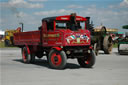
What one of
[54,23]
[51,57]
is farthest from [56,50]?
[54,23]

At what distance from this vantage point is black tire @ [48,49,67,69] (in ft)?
37.2

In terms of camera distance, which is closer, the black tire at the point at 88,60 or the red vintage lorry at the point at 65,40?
the red vintage lorry at the point at 65,40

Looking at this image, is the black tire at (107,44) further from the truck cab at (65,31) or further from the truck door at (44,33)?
the truck door at (44,33)

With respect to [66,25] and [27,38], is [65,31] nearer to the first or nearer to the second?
[66,25]

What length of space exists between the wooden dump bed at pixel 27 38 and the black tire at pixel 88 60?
2.40 metres

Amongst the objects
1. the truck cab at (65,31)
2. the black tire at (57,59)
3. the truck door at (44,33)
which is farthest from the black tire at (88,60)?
the truck door at (44,33)

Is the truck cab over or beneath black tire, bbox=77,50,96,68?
over

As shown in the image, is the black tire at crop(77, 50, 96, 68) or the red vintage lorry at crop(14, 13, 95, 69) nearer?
the red vintage lorry at crop(14, 13, 95, 69)

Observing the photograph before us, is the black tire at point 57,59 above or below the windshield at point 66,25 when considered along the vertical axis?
below

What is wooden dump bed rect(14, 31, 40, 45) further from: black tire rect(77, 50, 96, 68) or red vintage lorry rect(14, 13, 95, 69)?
black tire rect(77, 50, 96, 68)

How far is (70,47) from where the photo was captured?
11.9 m

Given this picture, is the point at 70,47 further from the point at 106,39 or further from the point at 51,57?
the point at 106,39

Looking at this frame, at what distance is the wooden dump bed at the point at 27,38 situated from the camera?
44.0 ft

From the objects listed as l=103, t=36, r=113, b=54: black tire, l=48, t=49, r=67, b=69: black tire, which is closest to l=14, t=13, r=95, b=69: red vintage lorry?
l=48, t=49, r=67, b=69: black tire
